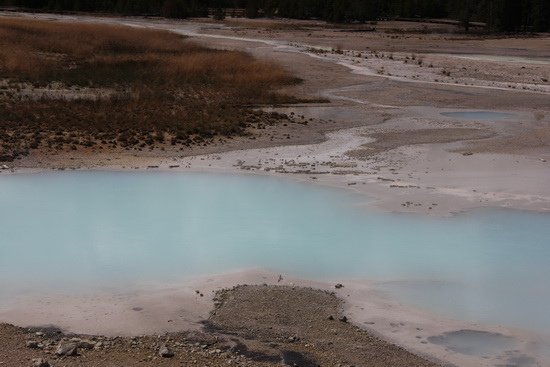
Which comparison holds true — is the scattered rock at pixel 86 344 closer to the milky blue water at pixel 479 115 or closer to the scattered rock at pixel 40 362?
the scattered rock at pixel 40 362

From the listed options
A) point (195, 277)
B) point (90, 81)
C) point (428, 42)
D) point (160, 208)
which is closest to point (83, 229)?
point (160, 208)

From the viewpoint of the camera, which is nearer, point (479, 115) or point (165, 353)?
point (165, 353)

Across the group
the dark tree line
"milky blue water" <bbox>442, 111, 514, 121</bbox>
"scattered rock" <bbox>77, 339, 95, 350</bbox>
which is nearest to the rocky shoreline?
"scattered rock" <bbox>77, 339, 95, 350</bbox>

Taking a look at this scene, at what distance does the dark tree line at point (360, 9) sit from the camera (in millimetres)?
87188

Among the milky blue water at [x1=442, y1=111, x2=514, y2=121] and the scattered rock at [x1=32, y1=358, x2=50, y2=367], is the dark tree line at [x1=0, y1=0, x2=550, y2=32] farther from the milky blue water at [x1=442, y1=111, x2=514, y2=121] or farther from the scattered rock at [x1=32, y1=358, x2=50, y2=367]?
the scattered rock at [x1=32, y1=358, x2=50, y2=367]

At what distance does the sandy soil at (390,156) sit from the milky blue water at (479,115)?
1.44ft

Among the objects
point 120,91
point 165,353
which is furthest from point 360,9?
point 165,353

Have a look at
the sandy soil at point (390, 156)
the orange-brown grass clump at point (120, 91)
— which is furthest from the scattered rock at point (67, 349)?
the orange-brown grass clump at point (120, 91)

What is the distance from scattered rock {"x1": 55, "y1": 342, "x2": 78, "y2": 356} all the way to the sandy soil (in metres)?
0.70

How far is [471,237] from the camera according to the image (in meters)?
12.5

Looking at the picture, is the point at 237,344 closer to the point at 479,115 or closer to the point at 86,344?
the point at 86,344

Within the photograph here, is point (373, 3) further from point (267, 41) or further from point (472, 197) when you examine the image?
point (472, 197)

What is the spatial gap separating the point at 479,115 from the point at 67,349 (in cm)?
2162

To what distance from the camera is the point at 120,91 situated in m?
28.9
